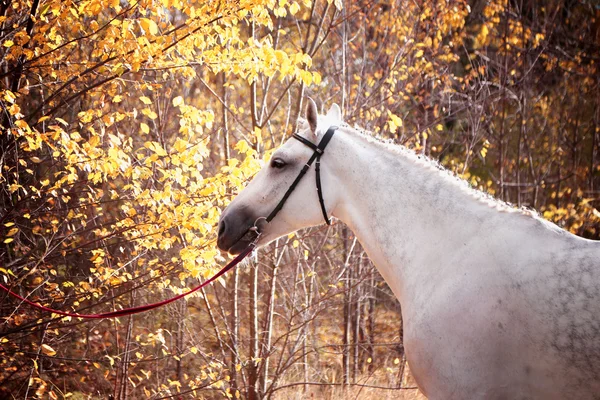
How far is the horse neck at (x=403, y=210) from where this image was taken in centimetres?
270

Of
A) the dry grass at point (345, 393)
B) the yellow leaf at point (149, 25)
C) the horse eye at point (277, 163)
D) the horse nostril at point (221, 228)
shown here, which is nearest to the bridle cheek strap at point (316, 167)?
the horse eye at point (277, 163)

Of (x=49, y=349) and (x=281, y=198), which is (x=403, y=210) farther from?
(x=49, y=349)

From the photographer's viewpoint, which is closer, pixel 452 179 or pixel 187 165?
pixel 452 179

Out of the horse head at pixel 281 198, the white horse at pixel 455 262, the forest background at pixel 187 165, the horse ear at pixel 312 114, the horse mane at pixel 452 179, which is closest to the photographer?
the white horse at pixel 455 262

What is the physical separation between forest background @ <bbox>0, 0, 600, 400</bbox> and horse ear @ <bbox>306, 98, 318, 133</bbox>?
739mm

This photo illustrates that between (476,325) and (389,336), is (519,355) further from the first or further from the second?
(389,336)

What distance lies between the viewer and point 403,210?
282 centimetres

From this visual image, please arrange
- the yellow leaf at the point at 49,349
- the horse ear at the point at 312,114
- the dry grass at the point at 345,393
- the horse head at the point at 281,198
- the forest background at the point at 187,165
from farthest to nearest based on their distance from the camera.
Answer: the dry grass at the point at 345,393
the yellow leaf at the point at 49,349
the forest background at the point at 187,165
the horse head at the point at 281,198
the horse ear at the point at 312,114

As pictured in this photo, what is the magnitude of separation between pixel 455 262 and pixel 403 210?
383 millimetres

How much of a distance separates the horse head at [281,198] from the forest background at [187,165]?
77 centimetres

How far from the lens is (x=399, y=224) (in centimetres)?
282

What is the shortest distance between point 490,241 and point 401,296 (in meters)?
0.53

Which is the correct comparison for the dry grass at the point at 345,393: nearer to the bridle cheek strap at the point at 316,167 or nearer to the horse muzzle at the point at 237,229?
the horse muzzle at the point at 237,229

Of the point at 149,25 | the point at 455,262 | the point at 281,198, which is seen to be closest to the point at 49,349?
the point at 281,198
